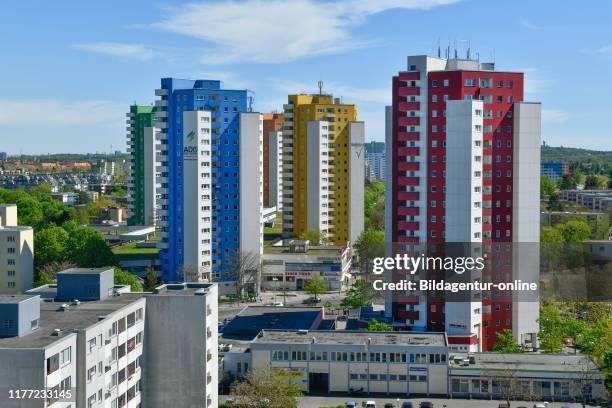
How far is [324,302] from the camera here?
54406 millimetres

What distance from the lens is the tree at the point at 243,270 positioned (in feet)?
179

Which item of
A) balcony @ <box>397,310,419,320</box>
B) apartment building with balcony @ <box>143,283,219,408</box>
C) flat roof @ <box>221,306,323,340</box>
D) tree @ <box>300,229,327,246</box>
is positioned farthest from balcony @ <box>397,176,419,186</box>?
tree @ <box>300,229,327,246</box>

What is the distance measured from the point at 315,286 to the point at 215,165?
9806 millimetres

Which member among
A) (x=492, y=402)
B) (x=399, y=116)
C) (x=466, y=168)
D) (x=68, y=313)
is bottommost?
(x=492, y=402)

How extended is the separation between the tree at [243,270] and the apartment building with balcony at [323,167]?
14.0m

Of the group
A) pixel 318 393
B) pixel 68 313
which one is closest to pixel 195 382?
pixel 68 313

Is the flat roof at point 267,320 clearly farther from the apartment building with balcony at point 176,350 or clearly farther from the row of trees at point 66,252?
the apartment building with balcony at point 176,350

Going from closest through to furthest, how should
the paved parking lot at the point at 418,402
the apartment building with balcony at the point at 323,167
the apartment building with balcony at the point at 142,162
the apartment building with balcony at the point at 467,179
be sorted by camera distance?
1. the paved parking lot at the point at 418,402
2. the apartment building with balcony at the point at 467,179
3. the apartment building with balcony at the point at 323,167
4. the apartment building with balcony at the point at 142,162

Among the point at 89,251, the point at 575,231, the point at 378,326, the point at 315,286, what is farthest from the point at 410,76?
the point at 575,231

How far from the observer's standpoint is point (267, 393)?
1122 inches

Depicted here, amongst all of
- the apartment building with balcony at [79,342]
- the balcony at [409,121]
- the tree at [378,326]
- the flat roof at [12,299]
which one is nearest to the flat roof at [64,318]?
the apartment building with balcony at [79,342]

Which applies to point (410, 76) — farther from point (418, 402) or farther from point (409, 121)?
point (418, 402)

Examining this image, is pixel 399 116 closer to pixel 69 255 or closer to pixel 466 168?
pixel 466 168

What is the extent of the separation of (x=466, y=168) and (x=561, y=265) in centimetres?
1989
